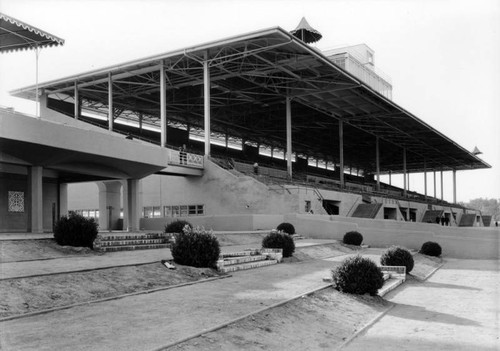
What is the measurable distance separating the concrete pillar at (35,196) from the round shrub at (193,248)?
1051 centimetres

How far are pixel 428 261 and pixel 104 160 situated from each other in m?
17.8

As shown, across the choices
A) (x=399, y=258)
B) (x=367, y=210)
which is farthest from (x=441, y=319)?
(x=367, y=210)

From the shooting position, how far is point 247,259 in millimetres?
18641

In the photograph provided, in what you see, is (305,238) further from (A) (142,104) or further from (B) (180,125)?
(B) (180,125)

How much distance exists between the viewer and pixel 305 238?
33844 mm

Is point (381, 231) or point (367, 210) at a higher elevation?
point (367, 210)

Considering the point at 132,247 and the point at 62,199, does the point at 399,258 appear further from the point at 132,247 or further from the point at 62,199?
the point at 62,199

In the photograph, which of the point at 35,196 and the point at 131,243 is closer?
the point at 131,243

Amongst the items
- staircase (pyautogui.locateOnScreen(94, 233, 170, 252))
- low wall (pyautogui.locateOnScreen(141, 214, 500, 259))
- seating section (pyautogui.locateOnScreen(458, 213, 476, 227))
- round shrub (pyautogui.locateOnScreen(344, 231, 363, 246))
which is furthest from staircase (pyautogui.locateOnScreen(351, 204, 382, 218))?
seating section (pyautogui.locateOnScreen(458, 213, 476, 227))

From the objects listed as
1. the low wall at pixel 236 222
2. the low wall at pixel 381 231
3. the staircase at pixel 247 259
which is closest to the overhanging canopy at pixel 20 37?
the staircase at pixel 247 259

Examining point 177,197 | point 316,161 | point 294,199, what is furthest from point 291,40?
point 316,161

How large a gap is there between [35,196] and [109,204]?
19175mm

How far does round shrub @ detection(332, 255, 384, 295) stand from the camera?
544 inches

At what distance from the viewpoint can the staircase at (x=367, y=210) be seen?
167 ft
